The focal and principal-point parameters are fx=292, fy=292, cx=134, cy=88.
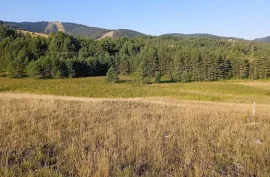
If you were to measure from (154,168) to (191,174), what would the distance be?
30.4 inches

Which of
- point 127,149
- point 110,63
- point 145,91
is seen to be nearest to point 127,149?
point 127,149

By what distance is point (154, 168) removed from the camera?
5633 millimetres

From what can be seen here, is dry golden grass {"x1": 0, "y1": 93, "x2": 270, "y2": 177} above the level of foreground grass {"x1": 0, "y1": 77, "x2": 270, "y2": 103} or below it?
above

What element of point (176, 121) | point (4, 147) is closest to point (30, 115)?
point (4, 147)

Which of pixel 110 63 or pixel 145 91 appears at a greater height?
pixel 110 63

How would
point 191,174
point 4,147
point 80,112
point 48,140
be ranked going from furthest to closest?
point 80,112, point 48,140, point 4,147, point 191,174

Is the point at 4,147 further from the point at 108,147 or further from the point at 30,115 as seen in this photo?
the point at 30,115

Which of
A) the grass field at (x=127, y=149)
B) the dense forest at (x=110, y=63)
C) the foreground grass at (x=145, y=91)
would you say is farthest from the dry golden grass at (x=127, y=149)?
the dense forest at (x=110, y=63)

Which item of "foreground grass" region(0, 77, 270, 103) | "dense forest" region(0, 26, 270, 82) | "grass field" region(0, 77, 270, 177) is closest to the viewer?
"grass field" region(0, 77, 270, 177)

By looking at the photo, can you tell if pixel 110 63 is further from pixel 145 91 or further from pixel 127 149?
pixel 127 149

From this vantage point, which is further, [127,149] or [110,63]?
[110,63]

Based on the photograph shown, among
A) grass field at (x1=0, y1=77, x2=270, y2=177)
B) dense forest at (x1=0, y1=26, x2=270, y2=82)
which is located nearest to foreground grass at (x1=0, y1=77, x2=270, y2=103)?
dense forest at (x1=0, y1=26, x2=270, y2=82)

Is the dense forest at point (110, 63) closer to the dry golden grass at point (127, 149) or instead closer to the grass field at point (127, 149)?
the grass field at point (127, 149)

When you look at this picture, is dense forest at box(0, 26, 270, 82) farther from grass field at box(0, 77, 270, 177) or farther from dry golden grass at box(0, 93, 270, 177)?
dry golden grass at box(0, 93, 270, 177)
